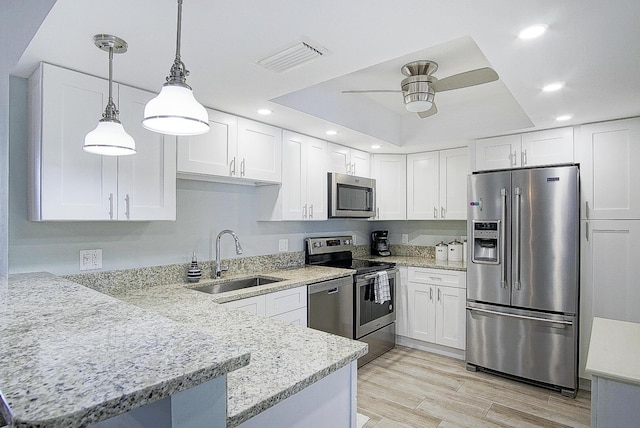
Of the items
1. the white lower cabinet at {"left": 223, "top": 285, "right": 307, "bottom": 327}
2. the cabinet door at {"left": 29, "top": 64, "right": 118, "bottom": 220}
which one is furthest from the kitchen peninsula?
the white lower cabinet at {"left": 223, "top": 285, "right": 307, "bottom": 327}

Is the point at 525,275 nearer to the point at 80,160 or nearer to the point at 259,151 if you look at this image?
the point at 259,151

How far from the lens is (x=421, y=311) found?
3.80 meters

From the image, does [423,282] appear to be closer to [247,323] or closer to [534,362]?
[534,362]

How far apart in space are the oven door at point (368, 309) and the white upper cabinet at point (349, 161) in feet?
3.76

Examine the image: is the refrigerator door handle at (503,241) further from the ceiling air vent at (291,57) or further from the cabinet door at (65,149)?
the cabinet door at (65,149)

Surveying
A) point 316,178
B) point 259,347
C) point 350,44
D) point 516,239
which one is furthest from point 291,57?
point 516,239

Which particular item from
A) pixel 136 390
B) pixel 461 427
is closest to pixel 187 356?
pixel 136 390

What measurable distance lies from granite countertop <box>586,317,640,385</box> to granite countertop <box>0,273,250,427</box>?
1460 millimetres

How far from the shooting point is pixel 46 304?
1.13 m

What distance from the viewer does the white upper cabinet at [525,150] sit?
3068 millimetres

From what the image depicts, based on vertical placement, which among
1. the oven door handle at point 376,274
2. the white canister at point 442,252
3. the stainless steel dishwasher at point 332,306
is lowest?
the stainless steel dishwasher at point 332,306

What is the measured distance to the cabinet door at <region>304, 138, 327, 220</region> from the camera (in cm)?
342

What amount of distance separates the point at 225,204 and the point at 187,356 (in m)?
2.41

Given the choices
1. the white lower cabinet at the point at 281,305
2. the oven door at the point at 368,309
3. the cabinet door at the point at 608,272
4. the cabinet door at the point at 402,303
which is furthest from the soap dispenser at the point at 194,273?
the cabinet door at the point at 608,272
